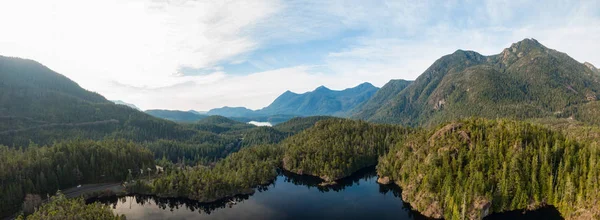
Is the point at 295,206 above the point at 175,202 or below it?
below

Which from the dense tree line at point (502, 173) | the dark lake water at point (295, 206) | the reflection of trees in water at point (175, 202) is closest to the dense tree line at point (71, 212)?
the dark lake water at point (295, 206)

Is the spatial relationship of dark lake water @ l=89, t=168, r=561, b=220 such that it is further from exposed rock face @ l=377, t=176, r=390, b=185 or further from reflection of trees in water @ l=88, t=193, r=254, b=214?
exposed rock face @ l=377, t=176, r=390, b=185

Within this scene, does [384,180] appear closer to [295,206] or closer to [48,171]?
[295,206]

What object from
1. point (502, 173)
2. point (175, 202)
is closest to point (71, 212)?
point (175, 202)

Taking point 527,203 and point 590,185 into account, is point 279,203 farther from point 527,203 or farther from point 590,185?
point 590,185

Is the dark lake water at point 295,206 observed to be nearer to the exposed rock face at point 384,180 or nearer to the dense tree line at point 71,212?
the exposed rock face at point 384,180

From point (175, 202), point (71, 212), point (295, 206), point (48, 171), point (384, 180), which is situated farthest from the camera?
point (384, 180)
